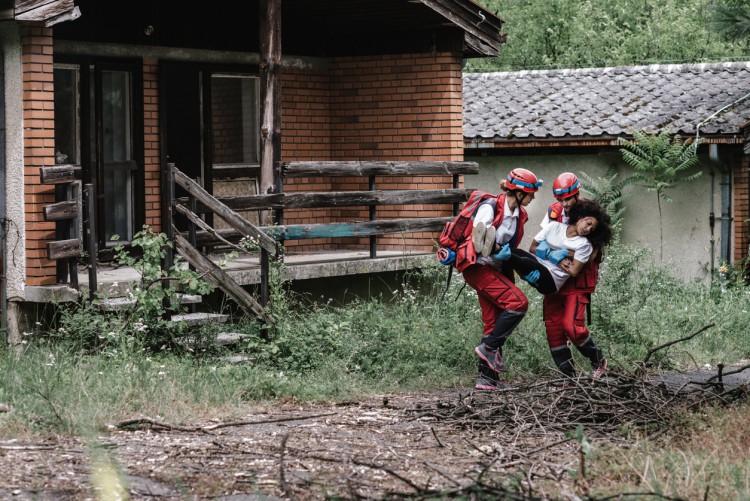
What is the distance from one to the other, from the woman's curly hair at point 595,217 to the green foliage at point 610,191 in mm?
9743

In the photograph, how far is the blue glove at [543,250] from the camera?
1021cm

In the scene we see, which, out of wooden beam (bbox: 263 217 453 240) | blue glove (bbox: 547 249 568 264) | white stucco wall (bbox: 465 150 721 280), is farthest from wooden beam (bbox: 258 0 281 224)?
white stucco wall (bbox: 465 150 721 280)

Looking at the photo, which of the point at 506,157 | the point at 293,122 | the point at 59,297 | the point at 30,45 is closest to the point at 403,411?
the point at 59,297

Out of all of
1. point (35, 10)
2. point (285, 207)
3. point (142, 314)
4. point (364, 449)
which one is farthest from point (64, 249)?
point (364, 449)

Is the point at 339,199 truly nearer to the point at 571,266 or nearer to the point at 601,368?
the point at 571,266

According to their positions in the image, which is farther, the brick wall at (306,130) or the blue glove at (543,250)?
the brick wall at (306,130)

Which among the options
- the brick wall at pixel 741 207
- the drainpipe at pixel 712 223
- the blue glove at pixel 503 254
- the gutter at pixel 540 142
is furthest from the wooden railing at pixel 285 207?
the brick wall at pixel 741 207

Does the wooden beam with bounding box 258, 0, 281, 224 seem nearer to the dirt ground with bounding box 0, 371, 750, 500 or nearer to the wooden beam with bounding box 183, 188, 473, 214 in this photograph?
the wooden beam with bounding box 183, 188, 473, 214

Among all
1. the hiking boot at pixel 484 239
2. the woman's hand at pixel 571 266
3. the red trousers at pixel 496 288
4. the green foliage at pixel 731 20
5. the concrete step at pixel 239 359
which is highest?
the green foliage at pixel 731 20

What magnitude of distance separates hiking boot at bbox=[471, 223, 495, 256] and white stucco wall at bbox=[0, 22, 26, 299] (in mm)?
4133

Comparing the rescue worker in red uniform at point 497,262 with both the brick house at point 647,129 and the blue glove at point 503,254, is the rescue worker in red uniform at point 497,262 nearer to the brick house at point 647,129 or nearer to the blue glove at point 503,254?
the blue glove at point 503,254

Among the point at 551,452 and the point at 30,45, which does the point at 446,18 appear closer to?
the point at 30,45

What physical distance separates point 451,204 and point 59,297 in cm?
620

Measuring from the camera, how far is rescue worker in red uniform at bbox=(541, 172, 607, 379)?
1020cm
